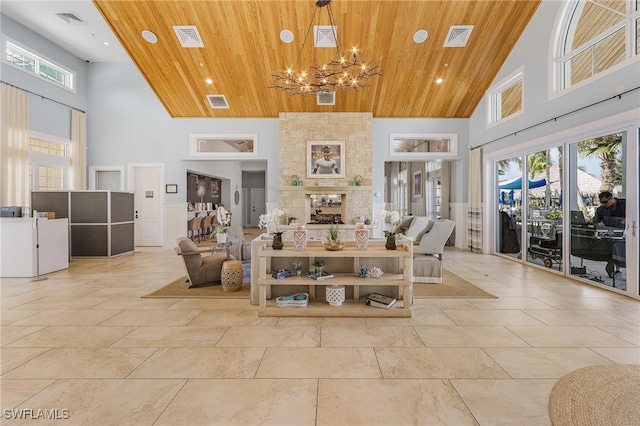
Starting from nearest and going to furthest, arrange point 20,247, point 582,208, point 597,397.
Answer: point 597,397, point 582,208, point 20,247

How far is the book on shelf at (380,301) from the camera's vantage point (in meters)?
3.27

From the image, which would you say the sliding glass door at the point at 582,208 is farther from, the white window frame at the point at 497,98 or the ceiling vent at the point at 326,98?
the ceiling vent at the point at 326,98

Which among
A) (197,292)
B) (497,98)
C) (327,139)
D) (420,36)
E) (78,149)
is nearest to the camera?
(197,292)

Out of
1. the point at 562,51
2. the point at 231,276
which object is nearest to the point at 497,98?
the point at 562,51

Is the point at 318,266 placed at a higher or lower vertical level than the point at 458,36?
lower

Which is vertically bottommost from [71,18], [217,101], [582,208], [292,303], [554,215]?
[292,303]

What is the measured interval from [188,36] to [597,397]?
308 inches

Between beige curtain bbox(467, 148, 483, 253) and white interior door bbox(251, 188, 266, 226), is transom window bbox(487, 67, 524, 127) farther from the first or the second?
white interior door bbox(251, 188, 266, 226)

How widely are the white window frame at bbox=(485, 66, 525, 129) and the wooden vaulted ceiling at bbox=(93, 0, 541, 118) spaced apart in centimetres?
25

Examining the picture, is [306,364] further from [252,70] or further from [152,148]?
[152,148]

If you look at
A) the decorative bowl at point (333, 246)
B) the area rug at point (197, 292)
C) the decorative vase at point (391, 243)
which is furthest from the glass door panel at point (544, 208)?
the area rug at point (197, 292)

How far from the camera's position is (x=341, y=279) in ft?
10.8

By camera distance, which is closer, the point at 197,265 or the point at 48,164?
the point at 197,265

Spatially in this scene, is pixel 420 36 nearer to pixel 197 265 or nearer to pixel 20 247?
pixel 197 265
